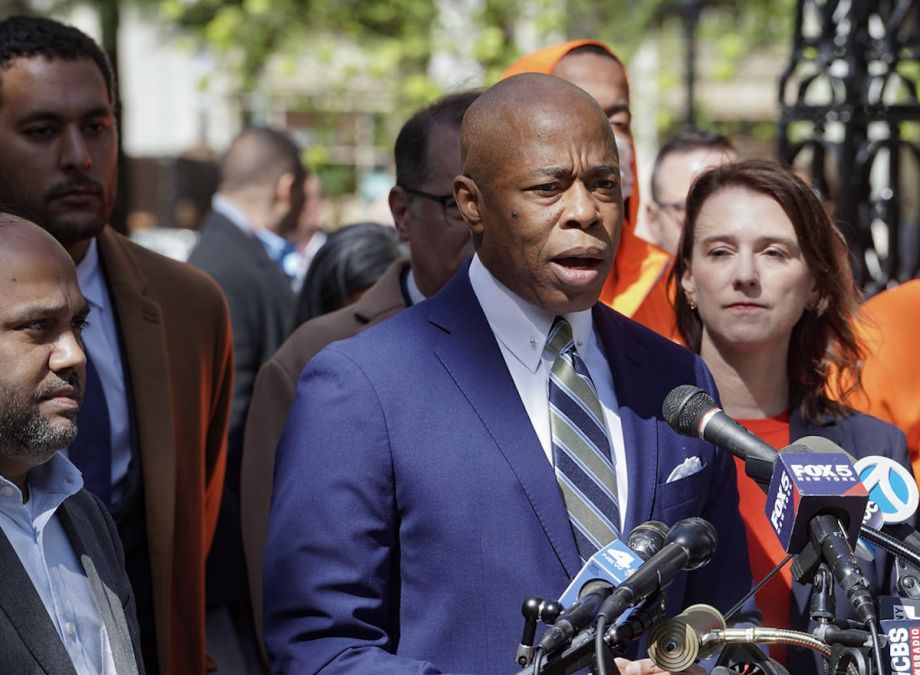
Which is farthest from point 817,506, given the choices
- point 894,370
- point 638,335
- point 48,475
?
point 894,370

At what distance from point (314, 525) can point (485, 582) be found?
36cm

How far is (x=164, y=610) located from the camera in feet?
12.8

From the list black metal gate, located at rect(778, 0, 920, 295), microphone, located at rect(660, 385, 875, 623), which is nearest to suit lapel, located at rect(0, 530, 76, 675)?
microphone, located at rect(660, 385, 875, 623)

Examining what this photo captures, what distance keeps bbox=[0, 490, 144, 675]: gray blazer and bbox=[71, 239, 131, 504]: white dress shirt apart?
0.68 metres

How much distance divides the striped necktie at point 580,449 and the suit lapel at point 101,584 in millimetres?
969

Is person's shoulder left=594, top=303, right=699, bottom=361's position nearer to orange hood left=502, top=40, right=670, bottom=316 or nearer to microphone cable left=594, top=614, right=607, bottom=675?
microphone cable left=594, top=614, right=607, bottom=675

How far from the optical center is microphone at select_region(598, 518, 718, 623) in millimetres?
2225

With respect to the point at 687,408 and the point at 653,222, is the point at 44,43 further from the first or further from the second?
the point at 653,222

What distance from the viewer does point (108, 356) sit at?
4.02 m

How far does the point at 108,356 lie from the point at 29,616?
4.66 ft

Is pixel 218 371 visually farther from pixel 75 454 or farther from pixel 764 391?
pixel 764 391

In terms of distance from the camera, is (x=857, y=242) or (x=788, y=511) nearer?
(x=788, y=511)

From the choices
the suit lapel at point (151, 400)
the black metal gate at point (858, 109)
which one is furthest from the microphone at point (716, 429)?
the black metal gate at point (858, 109)

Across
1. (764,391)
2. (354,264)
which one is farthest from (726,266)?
(354,264)
